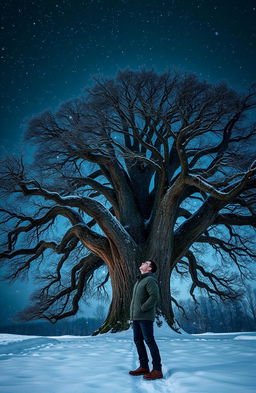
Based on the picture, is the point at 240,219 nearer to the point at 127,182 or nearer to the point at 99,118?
the point at 127,182

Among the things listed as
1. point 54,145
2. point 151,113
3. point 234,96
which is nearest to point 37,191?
point 54,145

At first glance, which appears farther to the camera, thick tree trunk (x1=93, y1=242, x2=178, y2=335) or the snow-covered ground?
thick tree trunk (x1=93, y1=242, x2=178, y2=335)

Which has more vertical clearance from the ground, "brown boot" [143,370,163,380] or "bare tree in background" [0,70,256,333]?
"bare tree in background" [0,70,256,333]

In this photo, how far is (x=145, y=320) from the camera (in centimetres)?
235

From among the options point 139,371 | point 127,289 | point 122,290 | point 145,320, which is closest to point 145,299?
point 145,320

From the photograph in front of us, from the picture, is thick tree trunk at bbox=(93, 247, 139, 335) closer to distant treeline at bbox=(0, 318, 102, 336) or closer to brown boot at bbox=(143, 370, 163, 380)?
brown boot at bbox=(143, 370, 163, 380)

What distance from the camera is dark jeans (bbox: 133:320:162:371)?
215 cm

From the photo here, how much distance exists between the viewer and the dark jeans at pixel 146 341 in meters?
2.15

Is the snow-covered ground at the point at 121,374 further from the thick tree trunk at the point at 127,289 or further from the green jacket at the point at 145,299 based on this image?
the thick tree trunk at the point at 127,289

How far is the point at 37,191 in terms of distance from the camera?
6.58 metres

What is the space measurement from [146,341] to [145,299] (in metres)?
0.39

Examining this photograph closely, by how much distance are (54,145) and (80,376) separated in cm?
666

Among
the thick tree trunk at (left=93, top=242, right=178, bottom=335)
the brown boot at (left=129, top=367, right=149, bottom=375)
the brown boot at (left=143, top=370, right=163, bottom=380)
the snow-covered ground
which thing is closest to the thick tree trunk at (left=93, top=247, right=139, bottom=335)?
the thick tree trunk at (left=93, top=242, right=178, bottom=335)

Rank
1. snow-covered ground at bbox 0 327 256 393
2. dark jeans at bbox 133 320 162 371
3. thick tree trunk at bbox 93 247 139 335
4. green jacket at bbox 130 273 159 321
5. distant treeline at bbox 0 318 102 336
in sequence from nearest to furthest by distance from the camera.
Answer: snow-covered ground at bbox 0 327 256 393 < dark jeans at bbox 133 320 162 371 < green jacket at bbox 130 273 159 321 < thick tree trunk at bbox 93 247 139 335 < distant treeline at bbox 0 318 102 336
